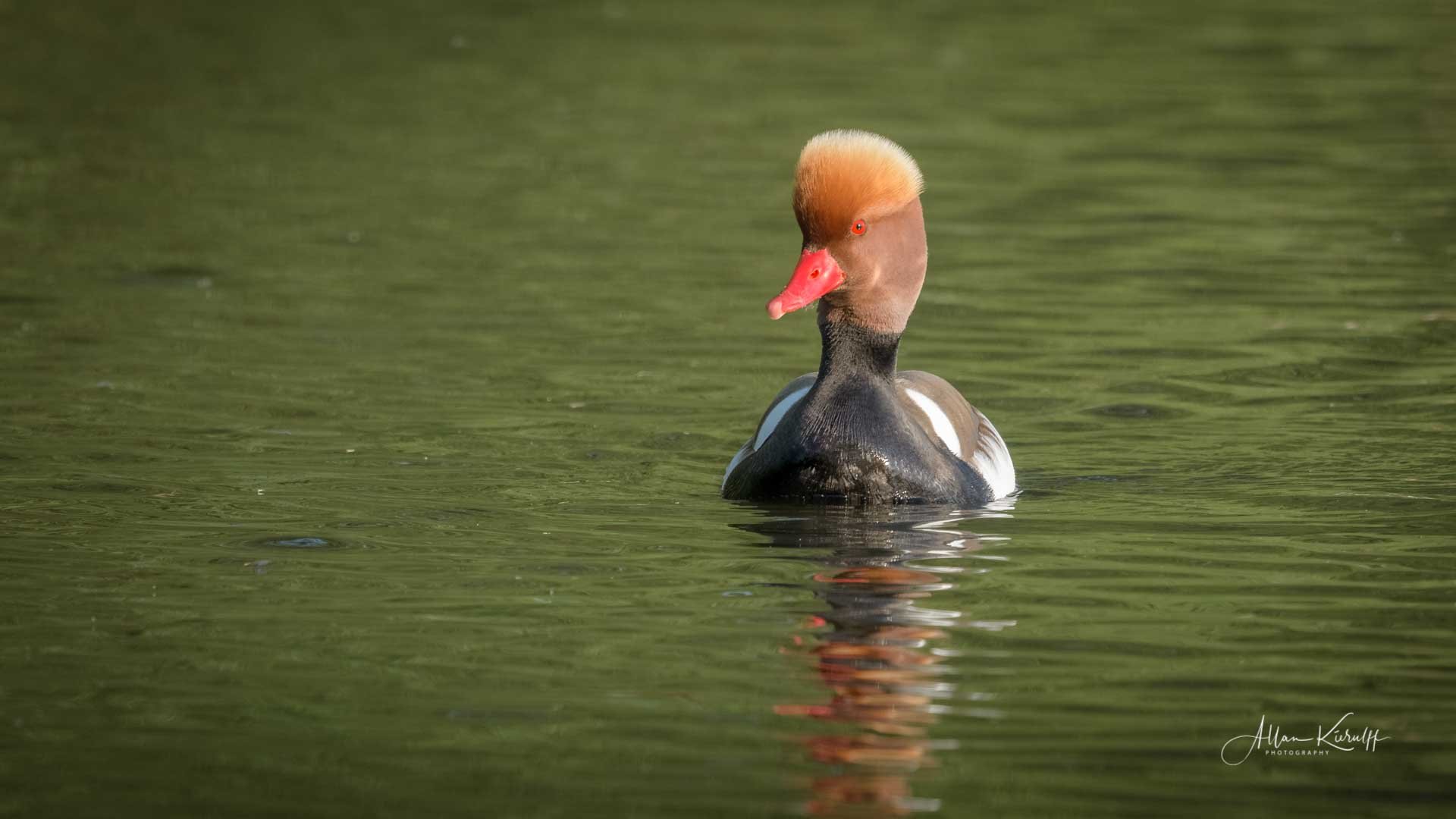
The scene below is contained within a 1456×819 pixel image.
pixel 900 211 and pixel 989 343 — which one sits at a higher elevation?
pixel 900 211

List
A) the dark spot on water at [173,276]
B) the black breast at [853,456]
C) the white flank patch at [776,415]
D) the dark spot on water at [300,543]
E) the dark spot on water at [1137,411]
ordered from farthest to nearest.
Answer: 1. the dark spot on water at [173,276]
2. the dark spot on water at [1137,411]
3. the white flank patch at [776,415]
4. the black breast at [853,456]
5. the dark spot on water at [300,543]

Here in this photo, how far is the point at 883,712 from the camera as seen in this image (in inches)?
278

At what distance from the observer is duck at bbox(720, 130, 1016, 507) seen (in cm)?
966

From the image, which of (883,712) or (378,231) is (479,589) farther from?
(378,231)

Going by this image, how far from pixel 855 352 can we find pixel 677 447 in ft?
5.88

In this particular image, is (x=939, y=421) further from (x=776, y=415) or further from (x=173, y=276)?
(x=173, y=276)

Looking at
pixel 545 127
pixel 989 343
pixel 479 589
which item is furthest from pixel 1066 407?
pixel 545 127

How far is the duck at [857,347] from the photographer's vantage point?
380 inches

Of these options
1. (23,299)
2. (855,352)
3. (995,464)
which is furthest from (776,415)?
(23,299)

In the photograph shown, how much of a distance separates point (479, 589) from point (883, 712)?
2.10m

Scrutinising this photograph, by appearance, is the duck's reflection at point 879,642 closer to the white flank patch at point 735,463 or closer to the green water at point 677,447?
the green water at point 677,447

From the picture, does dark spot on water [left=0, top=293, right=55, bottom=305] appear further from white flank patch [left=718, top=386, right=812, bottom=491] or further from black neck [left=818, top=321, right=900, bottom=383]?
black neck [left=818, top=321, right=900, bottom=383]
